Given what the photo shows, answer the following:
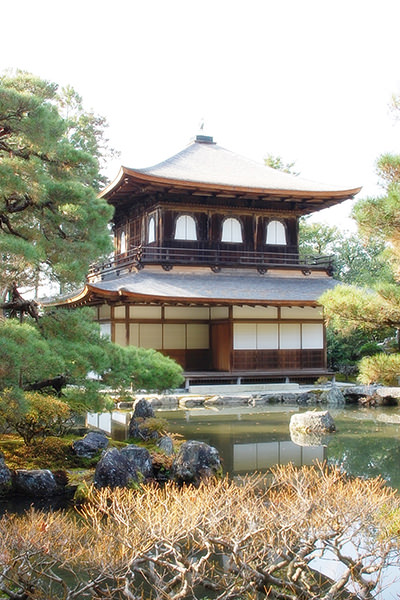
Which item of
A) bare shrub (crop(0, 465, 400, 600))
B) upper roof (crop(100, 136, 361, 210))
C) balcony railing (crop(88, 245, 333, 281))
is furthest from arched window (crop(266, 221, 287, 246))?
bare shrub (crop(0, 465, 400, 600))

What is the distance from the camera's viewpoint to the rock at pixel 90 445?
9609mm

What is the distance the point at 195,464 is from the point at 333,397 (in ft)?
33.3

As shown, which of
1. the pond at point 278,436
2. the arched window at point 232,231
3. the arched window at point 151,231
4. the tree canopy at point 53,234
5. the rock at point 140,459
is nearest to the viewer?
the tree canopy at point 53,234

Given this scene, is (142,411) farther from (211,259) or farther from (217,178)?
(217,178)

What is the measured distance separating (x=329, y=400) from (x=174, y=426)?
622 cm

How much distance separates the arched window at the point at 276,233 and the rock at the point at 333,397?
242 inches

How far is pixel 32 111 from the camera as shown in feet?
25.3

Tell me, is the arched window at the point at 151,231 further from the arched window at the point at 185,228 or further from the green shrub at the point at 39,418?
the green shrub at the point at 39,418

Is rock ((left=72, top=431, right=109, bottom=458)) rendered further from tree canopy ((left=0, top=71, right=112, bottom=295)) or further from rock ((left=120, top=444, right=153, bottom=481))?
tree canopy ((left=0, top=71, right=112, bottom=295))

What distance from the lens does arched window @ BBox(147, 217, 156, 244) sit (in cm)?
2130

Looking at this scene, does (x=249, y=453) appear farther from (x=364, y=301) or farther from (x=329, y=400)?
(x=329, y=400)

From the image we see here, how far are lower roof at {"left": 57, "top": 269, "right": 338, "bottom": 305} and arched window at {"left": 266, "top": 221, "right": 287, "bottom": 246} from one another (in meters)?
1.34

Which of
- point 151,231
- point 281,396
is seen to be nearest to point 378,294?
point 281,396

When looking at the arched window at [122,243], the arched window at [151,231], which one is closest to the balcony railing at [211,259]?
the arched window at [151,231]
